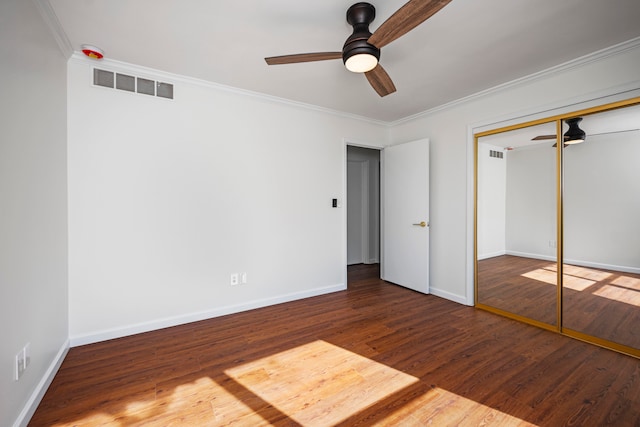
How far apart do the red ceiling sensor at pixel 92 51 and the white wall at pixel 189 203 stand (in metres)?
A: 0.13

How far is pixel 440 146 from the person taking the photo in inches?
146

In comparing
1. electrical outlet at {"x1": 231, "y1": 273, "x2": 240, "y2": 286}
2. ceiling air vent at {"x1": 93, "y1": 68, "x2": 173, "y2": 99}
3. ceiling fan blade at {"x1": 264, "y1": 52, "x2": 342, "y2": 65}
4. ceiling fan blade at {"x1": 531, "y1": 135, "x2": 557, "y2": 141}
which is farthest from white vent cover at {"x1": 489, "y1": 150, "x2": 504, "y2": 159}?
ceiling air vent at {"x1": 93, "y1": 68, "x2": 173, "y2": 99}

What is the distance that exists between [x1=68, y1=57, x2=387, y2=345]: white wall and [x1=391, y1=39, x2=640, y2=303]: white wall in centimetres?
146

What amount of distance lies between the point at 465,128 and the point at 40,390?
471 centimetres

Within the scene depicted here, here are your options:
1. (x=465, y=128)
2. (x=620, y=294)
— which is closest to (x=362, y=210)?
(x=465, y=128)

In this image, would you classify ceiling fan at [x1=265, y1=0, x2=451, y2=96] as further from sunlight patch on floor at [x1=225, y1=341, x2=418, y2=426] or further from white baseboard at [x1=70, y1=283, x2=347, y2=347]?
white baseboard at [x1=70, y1=283, x2=347, y2=347]

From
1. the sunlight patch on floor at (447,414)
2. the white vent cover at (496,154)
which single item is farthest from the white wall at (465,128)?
the sunlight patch on floor at (447,414)

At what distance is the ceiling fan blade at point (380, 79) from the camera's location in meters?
2.06

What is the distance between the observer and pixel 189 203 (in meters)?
2.84

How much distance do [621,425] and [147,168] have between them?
13.3 feet

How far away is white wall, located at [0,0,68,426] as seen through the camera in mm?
1385

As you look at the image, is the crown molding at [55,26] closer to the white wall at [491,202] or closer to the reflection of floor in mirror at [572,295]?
the white wall at [491,202]

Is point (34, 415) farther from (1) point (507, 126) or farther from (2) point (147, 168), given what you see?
(1) point (507, 126)

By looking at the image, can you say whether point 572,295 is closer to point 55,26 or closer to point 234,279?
point 234,279
